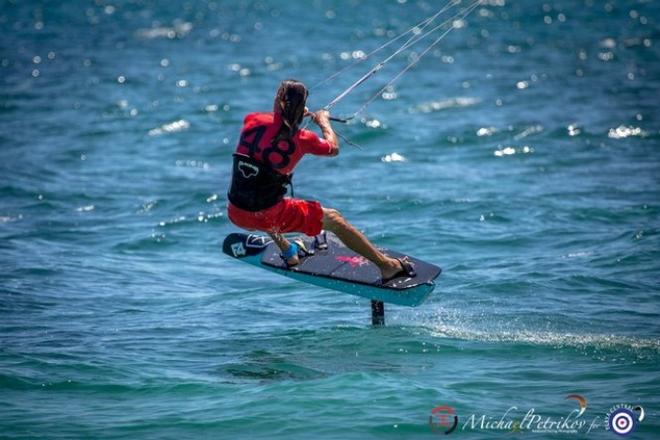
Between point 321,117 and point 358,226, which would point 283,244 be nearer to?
point 321,117

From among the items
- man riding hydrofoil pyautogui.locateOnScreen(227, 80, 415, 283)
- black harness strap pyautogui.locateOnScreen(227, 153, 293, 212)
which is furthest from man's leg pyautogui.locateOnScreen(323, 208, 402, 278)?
black harness strap pyautogui.locateOnScreen(227, 153, 293, 212)

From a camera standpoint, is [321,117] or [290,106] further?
[321,117]

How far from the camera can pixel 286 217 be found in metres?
9.78

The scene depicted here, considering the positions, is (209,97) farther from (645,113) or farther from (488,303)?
(488,303)

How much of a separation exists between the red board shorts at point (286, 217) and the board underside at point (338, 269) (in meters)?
0.76

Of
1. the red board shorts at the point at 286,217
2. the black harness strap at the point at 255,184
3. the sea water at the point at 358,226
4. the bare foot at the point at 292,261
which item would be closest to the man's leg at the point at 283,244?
the bare foot at the point at 292,261

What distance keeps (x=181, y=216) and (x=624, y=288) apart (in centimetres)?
694

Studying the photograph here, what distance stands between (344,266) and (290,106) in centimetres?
205

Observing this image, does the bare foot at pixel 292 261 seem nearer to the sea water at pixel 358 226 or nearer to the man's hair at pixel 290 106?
the sea water at pixel 358 226

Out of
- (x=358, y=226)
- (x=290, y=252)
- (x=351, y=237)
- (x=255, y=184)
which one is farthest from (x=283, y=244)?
(x=358, y=226)

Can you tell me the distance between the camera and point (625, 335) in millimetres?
10656

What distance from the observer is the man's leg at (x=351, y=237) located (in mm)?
9844

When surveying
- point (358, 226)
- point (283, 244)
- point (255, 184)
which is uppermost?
point (255, 184)

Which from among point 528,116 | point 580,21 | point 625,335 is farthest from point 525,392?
point 580,21
